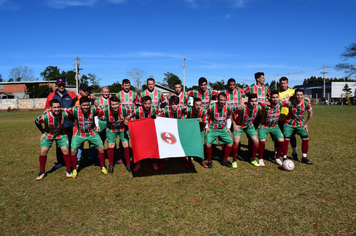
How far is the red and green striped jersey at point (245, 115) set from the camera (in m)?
6.77

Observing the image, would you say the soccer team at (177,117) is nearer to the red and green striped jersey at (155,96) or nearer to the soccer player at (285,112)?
the soccer player at (285,112)

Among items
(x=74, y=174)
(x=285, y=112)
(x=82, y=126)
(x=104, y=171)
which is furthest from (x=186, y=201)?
(x=285, y=112)

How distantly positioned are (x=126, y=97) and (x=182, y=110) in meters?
1.82

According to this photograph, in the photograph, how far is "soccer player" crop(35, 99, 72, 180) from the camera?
19.0ft

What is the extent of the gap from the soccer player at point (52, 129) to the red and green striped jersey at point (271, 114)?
5.01 m

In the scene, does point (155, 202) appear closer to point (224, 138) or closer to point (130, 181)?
point (130, 181)

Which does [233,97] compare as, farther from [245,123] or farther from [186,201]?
[186,201]

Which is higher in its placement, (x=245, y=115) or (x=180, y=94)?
(x=180, y=94)

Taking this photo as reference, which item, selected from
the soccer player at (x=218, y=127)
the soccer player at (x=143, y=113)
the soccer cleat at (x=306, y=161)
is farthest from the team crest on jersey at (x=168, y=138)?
the soccer cleat at (x=306, y=161)

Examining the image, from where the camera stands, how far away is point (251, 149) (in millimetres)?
7281

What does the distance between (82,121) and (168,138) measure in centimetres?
208

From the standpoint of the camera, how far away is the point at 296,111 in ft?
22.6

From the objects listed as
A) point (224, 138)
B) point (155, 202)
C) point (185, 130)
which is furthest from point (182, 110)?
point (155, 202)

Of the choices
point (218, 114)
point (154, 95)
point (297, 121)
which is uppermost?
point (154, 95)
